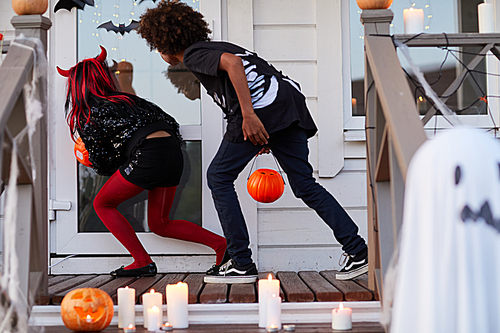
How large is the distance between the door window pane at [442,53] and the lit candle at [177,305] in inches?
66.9

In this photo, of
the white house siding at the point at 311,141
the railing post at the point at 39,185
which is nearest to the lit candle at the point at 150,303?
the railing post at the point at 39,185

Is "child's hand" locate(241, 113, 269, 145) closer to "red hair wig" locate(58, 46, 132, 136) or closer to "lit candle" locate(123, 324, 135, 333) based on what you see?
"red hair wig" locate(58, 46, 132, 136)

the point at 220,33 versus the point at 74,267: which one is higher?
the point at 220,33

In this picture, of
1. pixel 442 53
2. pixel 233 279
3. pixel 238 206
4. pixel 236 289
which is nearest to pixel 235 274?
pixel 233 279

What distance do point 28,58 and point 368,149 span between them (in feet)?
4.40

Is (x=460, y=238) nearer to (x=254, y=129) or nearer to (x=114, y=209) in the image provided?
(x=254, y=129)

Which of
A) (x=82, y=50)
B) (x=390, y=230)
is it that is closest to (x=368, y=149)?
(x=390, y=230)

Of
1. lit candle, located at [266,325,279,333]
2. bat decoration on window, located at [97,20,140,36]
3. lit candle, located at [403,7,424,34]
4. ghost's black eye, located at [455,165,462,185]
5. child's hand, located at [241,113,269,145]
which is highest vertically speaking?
bat decoration on window, located at [97,20,140,36]

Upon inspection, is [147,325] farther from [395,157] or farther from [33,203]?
[395,157]

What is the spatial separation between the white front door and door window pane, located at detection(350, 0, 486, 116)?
842 mm

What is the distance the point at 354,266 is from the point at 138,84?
1.68 meters

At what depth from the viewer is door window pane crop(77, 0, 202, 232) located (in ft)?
9.81

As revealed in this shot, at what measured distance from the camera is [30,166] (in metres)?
1.90

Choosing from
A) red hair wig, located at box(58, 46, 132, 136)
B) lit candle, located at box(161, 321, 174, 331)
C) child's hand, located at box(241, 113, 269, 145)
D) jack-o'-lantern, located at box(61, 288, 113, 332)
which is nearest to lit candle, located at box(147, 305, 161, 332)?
lit candle, located at box(161, 321, 174, 331)
